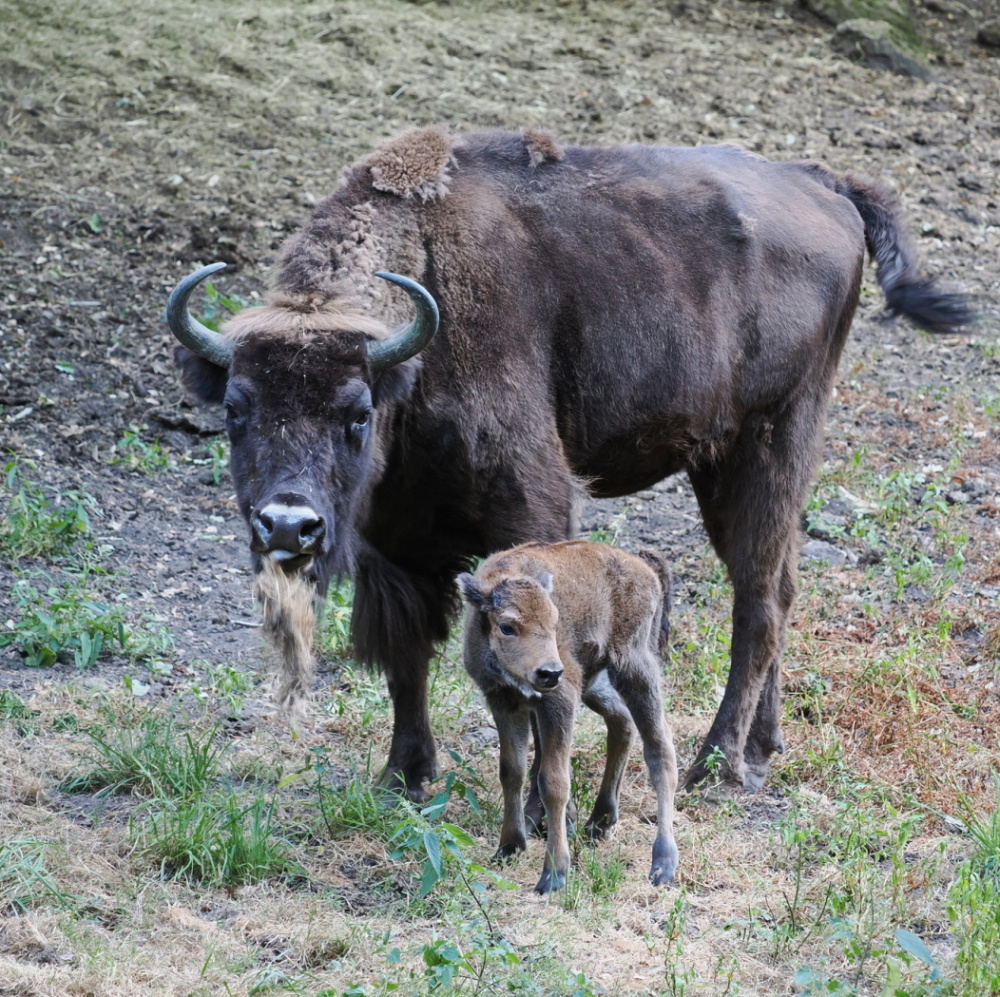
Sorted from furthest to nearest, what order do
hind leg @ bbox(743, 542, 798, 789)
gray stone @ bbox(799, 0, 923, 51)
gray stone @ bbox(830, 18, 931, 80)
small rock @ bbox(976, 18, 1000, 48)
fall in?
small rock @ bbox(976, 18, 1000, 48), gray stone @ bbox(799, 0, 923, 51), gray stone @ bbox(830, 18, 931, 80), hind leg @ bbox(743, 542, 798, 789)

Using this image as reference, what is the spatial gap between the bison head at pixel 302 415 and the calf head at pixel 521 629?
0.63 metres

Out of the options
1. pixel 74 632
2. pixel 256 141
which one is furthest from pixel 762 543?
pixel 256 141

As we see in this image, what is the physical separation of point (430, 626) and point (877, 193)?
3150mm

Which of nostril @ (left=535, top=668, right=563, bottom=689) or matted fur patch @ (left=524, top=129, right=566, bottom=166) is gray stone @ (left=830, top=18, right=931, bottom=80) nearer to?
matted fur patch @ (left=524, top=129, right=566, bottom=166)

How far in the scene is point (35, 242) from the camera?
9.70m

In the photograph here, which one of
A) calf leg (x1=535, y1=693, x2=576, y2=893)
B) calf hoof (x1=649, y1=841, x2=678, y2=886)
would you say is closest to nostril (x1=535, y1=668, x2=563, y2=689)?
calf leg (x1=535, y1=693, x2=576, y2=893)

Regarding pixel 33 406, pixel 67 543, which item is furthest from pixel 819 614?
pixel 33 406

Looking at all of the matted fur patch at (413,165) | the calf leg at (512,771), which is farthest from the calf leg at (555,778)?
the matted fur patch at (413,165)

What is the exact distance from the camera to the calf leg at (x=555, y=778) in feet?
14.6

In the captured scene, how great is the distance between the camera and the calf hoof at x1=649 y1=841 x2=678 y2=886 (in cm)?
458

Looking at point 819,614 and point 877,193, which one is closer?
point 877,193

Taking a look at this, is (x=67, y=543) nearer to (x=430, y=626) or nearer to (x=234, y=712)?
(x=234, y=712)

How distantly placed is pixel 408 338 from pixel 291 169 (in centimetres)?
666

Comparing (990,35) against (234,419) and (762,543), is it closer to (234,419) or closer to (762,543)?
(762,543)
